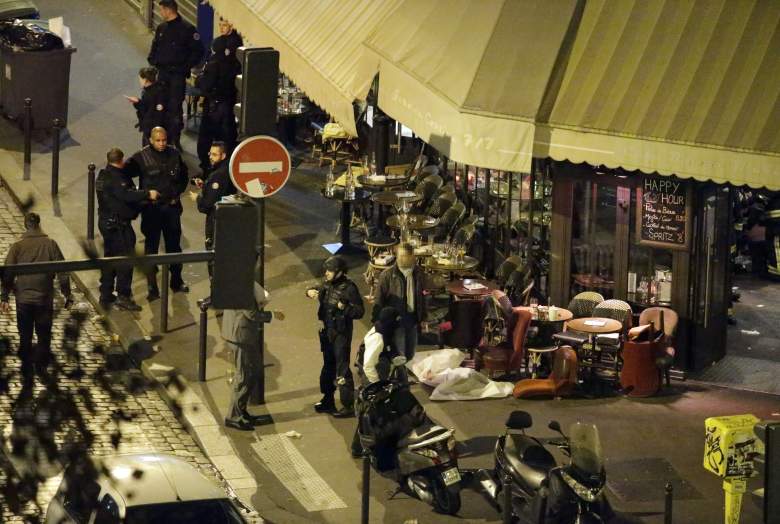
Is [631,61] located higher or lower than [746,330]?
higher

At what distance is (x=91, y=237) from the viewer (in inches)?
848

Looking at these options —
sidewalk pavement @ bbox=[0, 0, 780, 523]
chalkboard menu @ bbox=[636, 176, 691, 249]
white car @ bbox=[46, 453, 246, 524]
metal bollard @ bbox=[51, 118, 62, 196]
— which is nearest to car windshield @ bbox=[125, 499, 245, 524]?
white car @ bbox=[46, 453, 246, 524]

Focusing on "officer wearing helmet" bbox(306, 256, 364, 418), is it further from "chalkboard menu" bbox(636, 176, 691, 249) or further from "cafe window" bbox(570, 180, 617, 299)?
"chalkboard menu" bbox(636, 176, 691, 249)

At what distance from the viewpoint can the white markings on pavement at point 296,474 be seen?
50.5 feet

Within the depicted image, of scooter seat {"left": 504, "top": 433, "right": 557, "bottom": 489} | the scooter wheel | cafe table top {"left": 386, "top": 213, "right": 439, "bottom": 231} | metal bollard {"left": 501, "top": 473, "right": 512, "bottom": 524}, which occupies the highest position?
cafe table top {"left": 386, "top": 213, "right": 439, "bottom": 231}

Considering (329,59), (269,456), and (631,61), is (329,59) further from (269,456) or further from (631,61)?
(269,456)

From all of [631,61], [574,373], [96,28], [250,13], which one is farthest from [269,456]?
[96,28]

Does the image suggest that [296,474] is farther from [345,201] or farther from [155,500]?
[345,201]

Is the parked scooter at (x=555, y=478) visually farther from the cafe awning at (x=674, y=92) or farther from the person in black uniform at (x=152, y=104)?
the person in black uniform at (x=152, y=104)

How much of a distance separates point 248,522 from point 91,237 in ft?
25.1

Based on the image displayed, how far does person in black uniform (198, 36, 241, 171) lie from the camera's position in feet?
77.2

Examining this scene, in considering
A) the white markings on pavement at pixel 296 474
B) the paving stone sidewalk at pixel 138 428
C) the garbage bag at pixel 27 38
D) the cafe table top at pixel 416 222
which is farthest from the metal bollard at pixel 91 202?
the white markings on pavement at pixel 296 474

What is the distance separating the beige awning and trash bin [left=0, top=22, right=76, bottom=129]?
6.90m

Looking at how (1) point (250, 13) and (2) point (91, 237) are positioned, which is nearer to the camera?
(2) point (91, 237)
